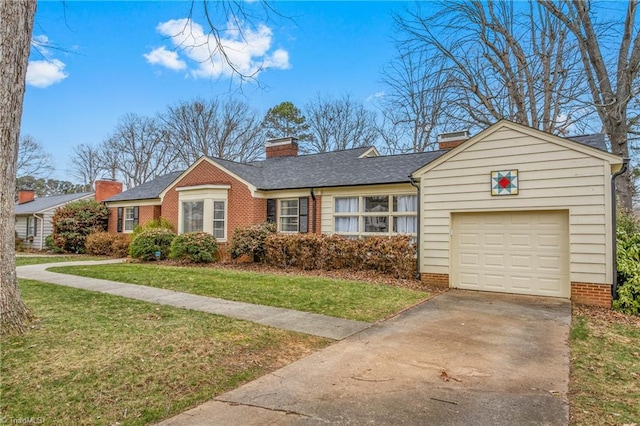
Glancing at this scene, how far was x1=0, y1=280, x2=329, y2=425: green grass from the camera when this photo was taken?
3.17 meters

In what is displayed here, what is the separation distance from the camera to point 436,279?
982 cm

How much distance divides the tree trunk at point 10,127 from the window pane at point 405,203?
9.89m

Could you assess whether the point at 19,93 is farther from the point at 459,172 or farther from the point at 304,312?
the point at 459,172

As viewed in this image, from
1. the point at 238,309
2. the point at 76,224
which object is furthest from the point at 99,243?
the point at 238,309

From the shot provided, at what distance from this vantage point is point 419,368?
4.29 m

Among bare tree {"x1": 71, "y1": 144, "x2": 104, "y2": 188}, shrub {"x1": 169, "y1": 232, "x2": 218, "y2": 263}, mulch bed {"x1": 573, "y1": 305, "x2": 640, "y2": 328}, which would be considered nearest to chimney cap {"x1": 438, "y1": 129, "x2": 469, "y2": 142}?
mulch bed {"x1": 573, "y1": 305, "x2": 640, "y2": 328}

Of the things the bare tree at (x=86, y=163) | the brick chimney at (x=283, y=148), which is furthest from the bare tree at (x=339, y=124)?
the bare tree at (x=86, y=163)

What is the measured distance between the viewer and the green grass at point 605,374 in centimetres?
327

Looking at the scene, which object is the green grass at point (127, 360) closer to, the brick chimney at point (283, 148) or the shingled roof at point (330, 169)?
the shingled roof at point (330, 169)

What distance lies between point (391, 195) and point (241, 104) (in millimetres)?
24799

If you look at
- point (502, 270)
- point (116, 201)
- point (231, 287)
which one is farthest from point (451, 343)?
point (116, 201)

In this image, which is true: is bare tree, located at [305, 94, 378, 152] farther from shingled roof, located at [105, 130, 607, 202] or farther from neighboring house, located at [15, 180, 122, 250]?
neighboring house, located at [15, 180, 122, 250]

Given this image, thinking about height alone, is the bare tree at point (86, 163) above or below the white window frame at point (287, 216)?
above

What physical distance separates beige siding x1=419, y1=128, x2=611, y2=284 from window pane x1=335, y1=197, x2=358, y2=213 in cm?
340
